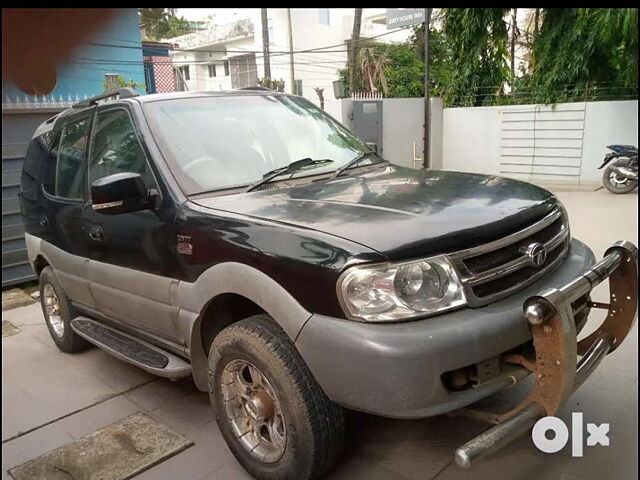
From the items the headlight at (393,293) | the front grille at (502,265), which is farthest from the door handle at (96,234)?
the front grille at (502,265)

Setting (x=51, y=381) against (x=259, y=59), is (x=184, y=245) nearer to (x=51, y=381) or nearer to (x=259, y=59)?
(x=51, y=381)

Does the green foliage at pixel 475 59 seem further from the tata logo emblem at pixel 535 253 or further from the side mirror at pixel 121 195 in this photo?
the side mirror at pixel 121 195

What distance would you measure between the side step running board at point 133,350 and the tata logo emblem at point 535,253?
179 cm

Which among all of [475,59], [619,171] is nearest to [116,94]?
[475,59]

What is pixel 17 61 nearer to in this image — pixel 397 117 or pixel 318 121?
pixel 318 121

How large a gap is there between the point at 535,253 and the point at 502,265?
0.68 feet

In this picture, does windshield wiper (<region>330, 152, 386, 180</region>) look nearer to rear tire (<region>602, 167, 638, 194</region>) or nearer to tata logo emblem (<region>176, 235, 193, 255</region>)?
tata logo emblem (<region>176, 235, 193, 255</region>)

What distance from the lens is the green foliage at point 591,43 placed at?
1917mm

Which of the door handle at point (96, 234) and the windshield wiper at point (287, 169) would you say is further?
the door handle at point (96, 234)

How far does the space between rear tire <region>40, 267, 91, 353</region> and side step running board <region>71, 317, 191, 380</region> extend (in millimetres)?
Answer: 279

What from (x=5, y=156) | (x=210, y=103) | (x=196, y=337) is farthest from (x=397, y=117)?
(x=196, y=337)

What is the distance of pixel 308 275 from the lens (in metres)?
2.16

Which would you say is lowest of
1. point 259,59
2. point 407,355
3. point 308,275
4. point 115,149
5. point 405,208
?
point 407,355

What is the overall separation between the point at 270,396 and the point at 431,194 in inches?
48.2
